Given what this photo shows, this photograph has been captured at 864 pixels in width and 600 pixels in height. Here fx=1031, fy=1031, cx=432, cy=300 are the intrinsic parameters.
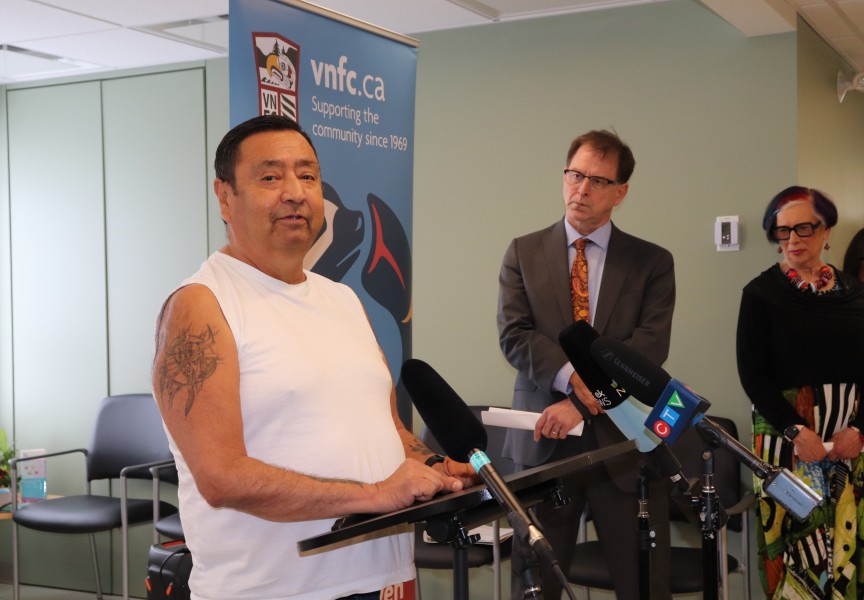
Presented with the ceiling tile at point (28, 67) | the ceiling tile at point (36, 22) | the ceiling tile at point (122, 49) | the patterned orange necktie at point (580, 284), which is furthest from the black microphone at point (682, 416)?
the ceiling tile at point (28, 67)

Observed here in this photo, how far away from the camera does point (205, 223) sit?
19.1 ft

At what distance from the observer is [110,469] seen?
18.7 feet

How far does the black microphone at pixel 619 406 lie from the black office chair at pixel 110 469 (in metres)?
3.48

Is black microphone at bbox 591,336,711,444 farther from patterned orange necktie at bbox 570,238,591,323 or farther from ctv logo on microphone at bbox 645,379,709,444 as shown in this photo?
patterned orange necktie at bbox 570,238,591,323

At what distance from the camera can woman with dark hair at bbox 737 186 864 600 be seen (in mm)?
4020

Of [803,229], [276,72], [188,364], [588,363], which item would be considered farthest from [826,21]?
[188,364]

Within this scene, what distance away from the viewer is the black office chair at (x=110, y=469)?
5129 mm

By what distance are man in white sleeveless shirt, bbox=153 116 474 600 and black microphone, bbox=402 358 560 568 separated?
8 centimetres

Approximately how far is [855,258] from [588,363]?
416 cm

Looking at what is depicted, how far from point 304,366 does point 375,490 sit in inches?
11.4

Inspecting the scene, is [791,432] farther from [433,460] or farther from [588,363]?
[433,460]

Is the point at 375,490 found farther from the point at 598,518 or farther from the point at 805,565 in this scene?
the point at 805,565

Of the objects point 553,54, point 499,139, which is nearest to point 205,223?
point 499,139

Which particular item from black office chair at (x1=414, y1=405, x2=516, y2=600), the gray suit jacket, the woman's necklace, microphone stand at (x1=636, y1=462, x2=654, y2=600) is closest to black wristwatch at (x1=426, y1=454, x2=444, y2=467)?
microphone stand at (x1=636, y1=462, x2=654, y2=600)
